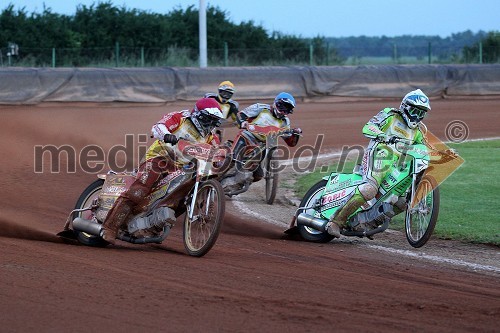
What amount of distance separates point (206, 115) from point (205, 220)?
3.75 ft

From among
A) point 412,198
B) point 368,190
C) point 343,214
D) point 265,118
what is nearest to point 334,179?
point 343,214

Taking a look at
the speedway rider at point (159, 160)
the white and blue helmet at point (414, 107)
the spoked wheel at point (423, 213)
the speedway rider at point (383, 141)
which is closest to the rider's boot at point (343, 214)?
the speedway rider at point (383, 141)

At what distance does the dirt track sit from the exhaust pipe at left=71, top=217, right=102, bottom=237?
0.21m

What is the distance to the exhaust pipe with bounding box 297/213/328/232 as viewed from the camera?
11305mm

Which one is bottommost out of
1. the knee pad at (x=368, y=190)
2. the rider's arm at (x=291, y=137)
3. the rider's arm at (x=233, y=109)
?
the knee pad at (x=368, y=190)

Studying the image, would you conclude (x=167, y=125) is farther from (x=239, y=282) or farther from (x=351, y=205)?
(x=239, y=282)

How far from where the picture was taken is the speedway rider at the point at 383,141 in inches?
433

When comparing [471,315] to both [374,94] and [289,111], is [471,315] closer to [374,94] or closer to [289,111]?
[289,111]

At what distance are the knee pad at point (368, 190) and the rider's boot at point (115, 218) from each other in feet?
8.97

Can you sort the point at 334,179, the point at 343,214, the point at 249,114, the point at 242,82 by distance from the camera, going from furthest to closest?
the point at 242,82 → the point at 249,114 → the point at 334,179 → the point at 343,214

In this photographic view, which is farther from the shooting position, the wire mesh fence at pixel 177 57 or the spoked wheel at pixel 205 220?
the wire mesh fence at pixel 177 57

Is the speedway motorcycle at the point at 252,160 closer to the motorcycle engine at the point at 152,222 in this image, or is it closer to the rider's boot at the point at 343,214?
the rider's boot at the point at 343,214

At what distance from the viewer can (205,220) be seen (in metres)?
9.75

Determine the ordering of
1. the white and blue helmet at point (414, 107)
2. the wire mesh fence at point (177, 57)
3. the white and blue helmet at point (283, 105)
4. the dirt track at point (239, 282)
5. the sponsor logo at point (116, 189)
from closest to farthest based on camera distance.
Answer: the dirt track at point (239, 282), the sponsor logo at point (116, 189), the white and blue helmet at point (414, 107), the white and blue helmet at point (283, 105), the wire mesh fence at point (177, 57)
